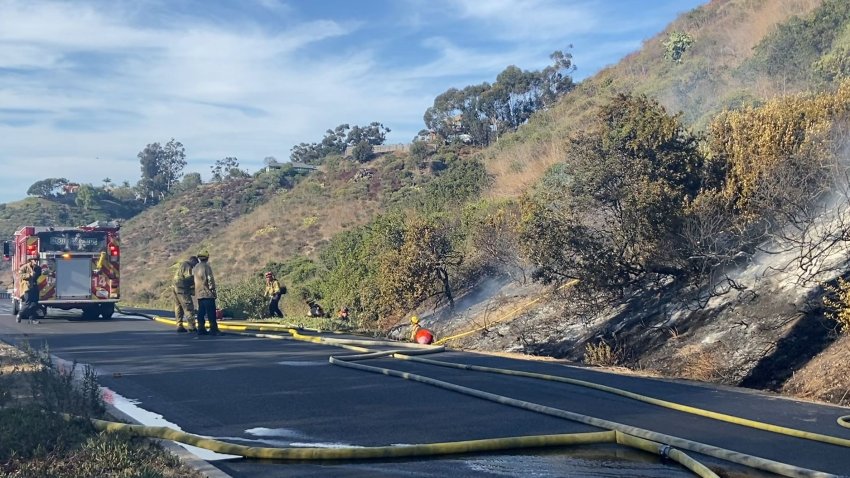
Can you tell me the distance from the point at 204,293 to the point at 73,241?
874 cm

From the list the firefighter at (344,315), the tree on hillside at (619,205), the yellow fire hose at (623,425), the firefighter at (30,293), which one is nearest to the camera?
the yellow fire hose at (623,425)

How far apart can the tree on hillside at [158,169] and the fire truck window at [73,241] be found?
68.1m

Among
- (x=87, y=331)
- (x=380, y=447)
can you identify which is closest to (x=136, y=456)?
(x=380, y=447)

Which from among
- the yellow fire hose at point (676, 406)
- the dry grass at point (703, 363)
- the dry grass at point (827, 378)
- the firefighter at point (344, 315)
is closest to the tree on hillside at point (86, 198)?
the firefighter at point (344, 315)

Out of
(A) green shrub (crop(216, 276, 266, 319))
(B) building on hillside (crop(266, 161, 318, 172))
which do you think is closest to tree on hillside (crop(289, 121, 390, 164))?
(B) building on hillside (crop(266, 161, 318, 172))

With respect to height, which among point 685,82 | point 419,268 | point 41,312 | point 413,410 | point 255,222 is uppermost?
point 685,82

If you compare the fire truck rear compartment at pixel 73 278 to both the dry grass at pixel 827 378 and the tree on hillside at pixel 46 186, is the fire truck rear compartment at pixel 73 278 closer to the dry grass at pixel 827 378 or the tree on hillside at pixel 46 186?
the dry grass at pixel 827 378

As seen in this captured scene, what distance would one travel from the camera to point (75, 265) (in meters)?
24.0

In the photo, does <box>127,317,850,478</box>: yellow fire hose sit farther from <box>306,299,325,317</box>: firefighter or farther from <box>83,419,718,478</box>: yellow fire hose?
<box>306,299,325,317</box>: firefighter

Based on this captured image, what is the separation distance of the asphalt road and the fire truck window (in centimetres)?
1097

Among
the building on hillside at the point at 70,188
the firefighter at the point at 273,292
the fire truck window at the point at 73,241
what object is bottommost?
the firefighter at the point at 273,292

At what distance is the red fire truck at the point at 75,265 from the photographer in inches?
926

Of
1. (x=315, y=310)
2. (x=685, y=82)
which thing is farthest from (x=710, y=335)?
(x=685, y=82)

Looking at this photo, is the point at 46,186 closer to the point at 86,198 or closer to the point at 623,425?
the point at 86,198
